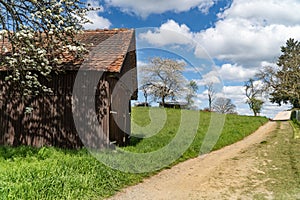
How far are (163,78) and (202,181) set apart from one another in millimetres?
16760

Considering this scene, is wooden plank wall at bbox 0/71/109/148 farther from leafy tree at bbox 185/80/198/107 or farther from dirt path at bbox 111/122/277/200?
leafy tree at bbox 185/80/198/107

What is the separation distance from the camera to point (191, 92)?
28109 millimetres

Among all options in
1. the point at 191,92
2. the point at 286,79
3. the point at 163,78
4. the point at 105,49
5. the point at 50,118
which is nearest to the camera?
the point at 50,118

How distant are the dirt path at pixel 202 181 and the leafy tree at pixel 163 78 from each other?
9299 millimetres

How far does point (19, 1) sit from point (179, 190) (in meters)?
7.31

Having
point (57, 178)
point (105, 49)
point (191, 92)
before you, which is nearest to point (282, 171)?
point (57, 178)

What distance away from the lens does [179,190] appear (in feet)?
23.4

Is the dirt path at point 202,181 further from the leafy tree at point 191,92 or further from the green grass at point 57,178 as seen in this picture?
the leafy tree at point 191,92

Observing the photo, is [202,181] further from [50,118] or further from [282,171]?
[50,118]

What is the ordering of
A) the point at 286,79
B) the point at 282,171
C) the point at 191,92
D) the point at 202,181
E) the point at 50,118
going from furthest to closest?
1. the point at 286,79
2. the point at 191,92
3. the point at 50,118
4. the point at 282,171
5. the point at 202,181

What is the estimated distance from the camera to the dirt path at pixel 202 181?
6.70 m

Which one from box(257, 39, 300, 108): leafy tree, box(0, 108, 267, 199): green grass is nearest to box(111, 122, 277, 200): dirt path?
box(0, 108, 267, 199): green grass

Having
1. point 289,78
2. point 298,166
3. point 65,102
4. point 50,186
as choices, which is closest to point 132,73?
point 65,102

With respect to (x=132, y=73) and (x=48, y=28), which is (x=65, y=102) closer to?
(x=48, y=28)
